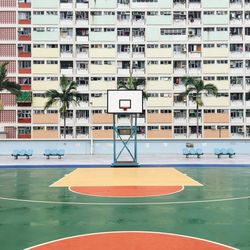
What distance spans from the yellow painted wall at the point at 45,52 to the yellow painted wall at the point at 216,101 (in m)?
22.6

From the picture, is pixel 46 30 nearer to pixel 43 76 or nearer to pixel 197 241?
pixel 43 76

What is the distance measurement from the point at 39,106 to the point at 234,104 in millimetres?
28204

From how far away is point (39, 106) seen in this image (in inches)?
2259

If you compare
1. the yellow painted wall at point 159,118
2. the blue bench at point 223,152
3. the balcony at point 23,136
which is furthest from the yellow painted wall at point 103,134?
the blue bench at point 223,152

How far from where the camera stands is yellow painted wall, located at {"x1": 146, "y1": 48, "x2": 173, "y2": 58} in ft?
191

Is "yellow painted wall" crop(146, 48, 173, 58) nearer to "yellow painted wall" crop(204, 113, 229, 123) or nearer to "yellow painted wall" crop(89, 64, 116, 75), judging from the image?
"yellow painted wall" crop(89, 64, 116, 75)

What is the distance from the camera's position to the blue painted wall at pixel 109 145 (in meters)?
36.2

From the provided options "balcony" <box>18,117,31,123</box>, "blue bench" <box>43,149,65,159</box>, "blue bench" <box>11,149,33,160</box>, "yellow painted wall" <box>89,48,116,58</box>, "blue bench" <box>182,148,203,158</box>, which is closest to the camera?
"blue bench" <box>11,149,33,160</box>

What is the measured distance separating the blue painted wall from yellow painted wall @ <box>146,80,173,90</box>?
22.6 metres

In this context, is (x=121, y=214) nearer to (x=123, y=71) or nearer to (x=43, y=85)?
(x=123, y=71)

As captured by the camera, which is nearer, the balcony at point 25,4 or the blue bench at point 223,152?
the blue bench at point 223,152

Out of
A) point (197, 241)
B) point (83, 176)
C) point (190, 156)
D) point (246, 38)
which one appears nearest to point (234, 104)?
point (246, 38)

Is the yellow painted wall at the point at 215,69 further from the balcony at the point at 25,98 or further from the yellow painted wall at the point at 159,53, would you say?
the balcony at the point at 25,98

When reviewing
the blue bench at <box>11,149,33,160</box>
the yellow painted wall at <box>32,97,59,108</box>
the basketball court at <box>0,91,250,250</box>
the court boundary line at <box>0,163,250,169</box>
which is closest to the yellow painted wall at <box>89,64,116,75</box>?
the yellow painted wall at <box>32,97,59,108</box>
